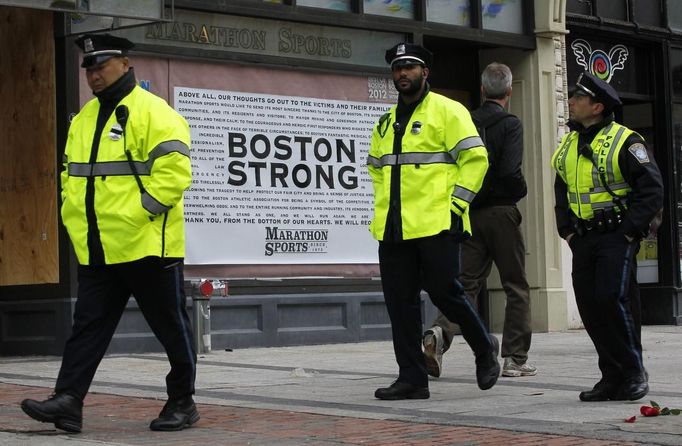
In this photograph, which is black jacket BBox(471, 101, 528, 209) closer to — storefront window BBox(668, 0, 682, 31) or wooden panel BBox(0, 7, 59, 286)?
wooden panel BBox(0, 7, 59, 286)

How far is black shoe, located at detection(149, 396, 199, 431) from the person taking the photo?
6949mm

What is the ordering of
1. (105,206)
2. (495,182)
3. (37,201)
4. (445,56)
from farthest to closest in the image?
(445,56)
(37,201)
(495,182)
(105,206)

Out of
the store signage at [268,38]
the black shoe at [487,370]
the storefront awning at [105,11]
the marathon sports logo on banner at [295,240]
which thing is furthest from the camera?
the marathon sports logo on banner at [295,240]

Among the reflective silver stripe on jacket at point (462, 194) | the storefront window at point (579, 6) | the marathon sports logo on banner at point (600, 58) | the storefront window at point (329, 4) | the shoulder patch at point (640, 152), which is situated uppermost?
the storefront window at point (579, 6)

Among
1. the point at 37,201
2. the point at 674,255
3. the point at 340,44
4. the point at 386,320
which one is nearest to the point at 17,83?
the point at 37,201

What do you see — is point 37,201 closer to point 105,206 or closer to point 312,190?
point 312,190

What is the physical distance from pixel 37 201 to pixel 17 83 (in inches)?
39.3

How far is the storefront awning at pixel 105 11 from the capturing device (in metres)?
10.5

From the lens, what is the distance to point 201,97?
12.6 metres

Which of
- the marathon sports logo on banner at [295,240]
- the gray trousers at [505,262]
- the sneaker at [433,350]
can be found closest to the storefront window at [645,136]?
the marathon sports logo on banner at [295,240]

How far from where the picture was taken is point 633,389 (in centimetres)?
793

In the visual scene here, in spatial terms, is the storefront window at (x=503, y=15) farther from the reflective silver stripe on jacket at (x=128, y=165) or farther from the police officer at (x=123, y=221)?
the reflective silver stripe on jacket at (x=128, y=165)

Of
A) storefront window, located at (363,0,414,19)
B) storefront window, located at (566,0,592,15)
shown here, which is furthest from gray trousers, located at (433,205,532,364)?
storefront window, located at (566,0,592,15)

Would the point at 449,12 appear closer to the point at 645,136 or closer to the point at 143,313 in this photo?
the point at 645,136
